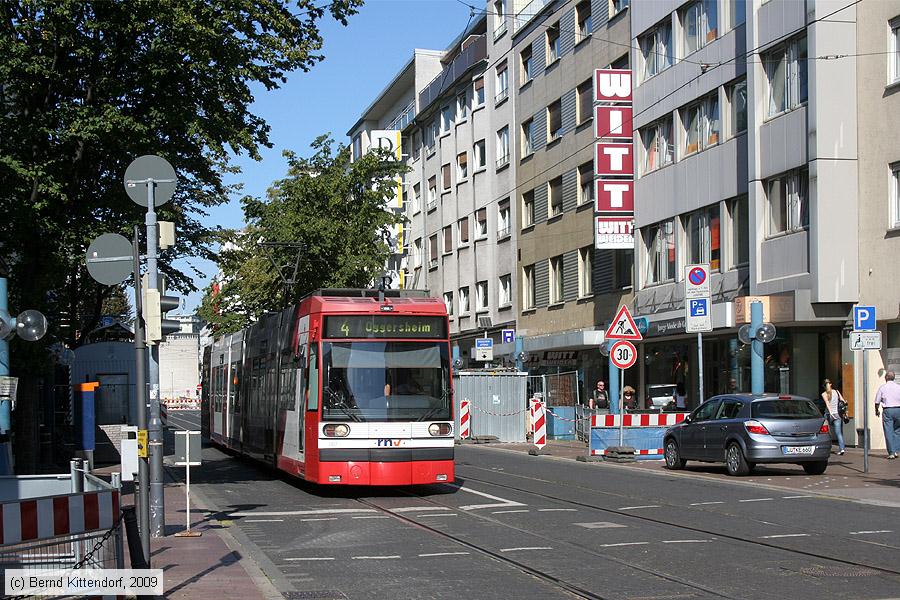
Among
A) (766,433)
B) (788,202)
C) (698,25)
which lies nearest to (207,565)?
(766,433)

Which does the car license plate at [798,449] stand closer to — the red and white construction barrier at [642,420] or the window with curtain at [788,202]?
the red and white construction barrier at [642,420]

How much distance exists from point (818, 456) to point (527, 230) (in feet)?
94.5

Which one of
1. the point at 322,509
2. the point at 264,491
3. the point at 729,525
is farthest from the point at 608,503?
the point at 264,491

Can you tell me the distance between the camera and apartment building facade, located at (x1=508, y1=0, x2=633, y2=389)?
4182cm

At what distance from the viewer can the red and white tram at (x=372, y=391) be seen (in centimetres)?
1808

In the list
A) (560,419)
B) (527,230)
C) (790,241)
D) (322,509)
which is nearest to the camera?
(322,509)

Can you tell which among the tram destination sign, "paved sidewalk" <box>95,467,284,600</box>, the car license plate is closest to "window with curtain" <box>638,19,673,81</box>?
the car license plate

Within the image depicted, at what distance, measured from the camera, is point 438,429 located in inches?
727

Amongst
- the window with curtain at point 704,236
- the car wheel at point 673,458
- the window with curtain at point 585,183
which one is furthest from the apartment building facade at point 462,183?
the car wheel at point 673,458

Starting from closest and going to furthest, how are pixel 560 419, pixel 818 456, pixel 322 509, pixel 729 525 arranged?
pixel 729 525
pixel 322 509
pixel 818 456
pixel 560 419

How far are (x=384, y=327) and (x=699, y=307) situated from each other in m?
9.41

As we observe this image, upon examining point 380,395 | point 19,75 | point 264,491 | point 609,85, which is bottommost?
point 264,491

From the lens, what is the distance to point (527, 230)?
1965 inches

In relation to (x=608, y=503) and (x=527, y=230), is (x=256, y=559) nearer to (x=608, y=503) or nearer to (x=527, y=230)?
(x=608, y=503)
